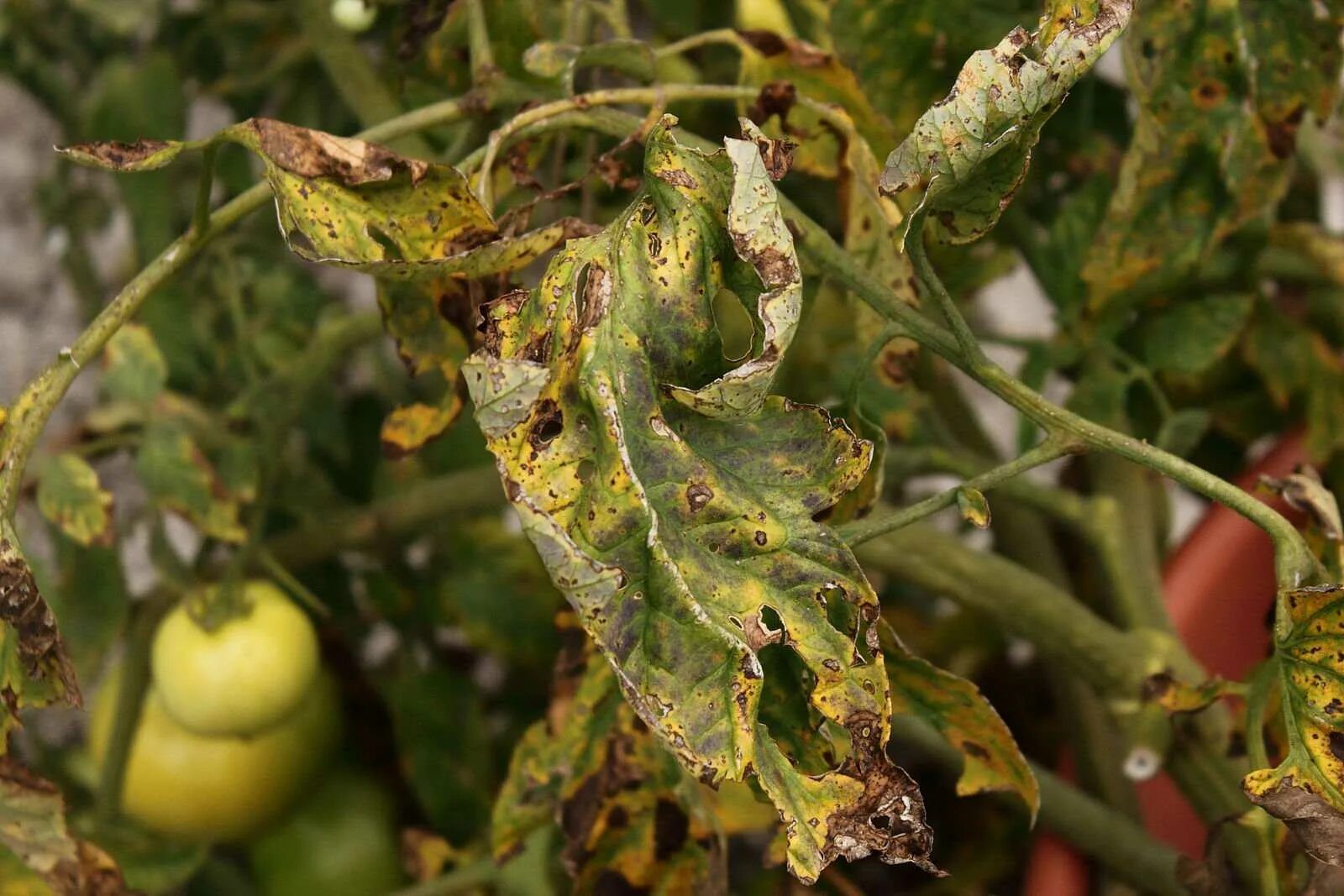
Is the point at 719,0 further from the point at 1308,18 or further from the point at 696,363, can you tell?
the point at 696,363

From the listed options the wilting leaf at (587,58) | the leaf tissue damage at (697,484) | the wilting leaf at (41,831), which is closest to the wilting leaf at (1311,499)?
the leaf tissue damage at (697,484)

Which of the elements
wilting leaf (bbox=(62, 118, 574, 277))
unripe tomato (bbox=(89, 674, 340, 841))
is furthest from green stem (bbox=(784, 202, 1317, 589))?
unripe tomato (bbox=(89, 674, 340, 841))

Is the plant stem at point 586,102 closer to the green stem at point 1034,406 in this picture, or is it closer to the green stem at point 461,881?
the green stem at point 1034,406

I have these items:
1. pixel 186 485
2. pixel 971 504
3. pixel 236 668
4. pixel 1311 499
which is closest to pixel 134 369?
pixel 186 485

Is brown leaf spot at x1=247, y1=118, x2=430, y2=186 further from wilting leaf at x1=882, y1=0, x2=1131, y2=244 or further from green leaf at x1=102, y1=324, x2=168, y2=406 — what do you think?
green leaf at x1=102, y1=324, x2=168, y2=406

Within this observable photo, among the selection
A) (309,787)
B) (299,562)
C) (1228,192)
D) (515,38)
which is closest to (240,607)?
(299,562)

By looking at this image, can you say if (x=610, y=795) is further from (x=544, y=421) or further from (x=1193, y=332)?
(x=1193, y=332)
